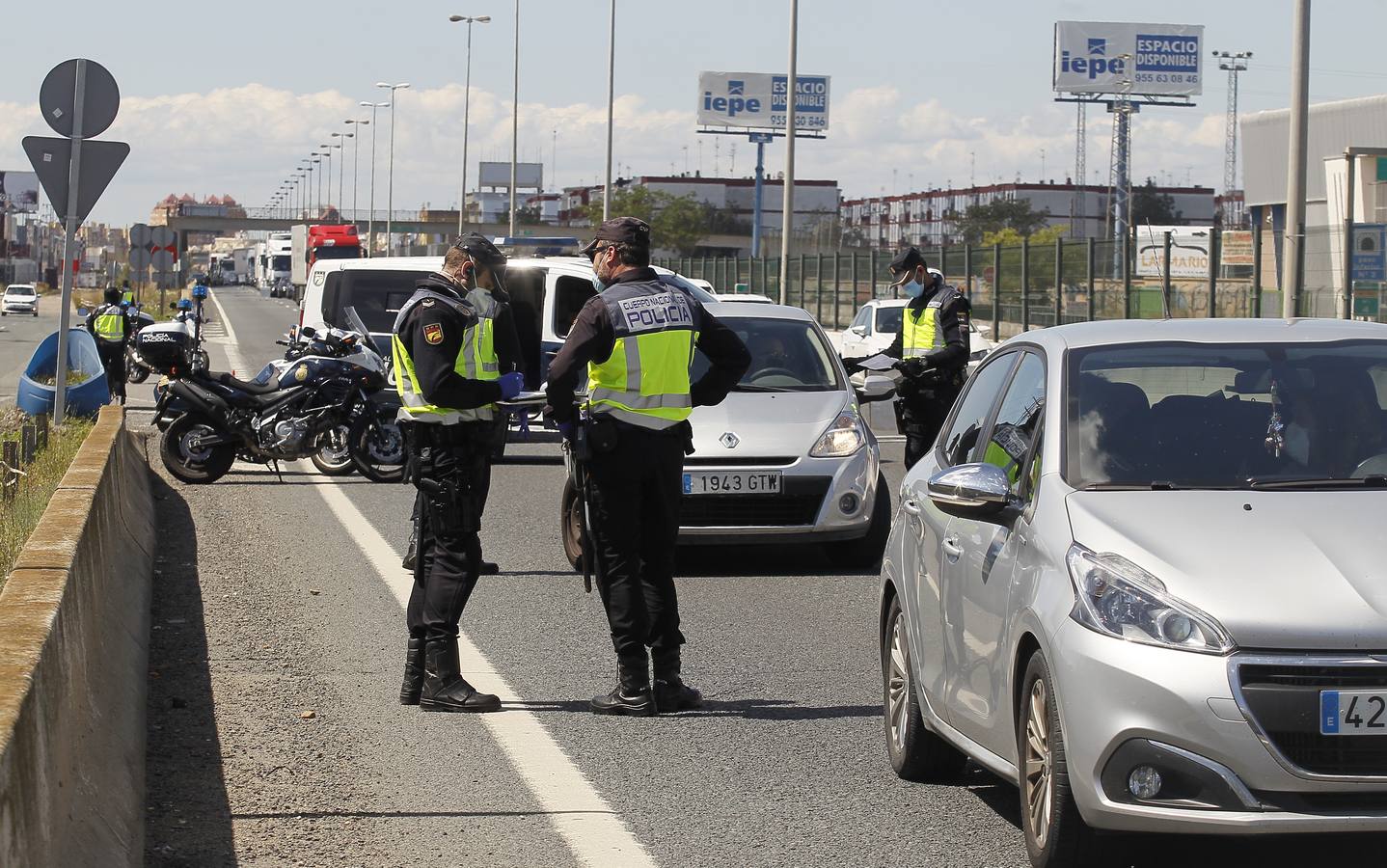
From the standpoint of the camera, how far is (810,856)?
5.41 meters

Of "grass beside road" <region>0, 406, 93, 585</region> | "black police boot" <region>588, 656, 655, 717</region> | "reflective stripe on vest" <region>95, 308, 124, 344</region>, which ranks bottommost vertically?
"black police boot" <region>588, 656, 655, 717</region>

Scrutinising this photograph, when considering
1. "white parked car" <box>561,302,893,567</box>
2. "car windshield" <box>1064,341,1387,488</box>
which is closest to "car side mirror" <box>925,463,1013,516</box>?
"car windshield" <box>1064,341,1387,488</box>

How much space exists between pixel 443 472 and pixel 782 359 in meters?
5.41

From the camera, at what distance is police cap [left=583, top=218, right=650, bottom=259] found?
24.9ft

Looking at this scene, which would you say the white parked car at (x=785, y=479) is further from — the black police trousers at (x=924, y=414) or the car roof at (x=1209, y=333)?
the car roof at (x=1209, y=333)

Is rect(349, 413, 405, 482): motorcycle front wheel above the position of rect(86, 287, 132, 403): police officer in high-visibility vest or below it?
below

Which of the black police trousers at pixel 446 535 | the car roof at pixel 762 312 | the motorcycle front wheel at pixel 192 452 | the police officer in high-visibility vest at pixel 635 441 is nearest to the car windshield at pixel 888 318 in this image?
the motorcycle front wheel at pixel 192 452

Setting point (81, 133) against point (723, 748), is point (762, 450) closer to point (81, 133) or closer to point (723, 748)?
point (723, 748)

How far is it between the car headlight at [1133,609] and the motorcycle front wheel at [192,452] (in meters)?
12.9

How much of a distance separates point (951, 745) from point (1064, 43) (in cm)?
10037

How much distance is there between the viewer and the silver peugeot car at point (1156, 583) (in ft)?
14.4

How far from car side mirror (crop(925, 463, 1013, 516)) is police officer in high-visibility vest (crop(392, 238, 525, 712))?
2.56 m

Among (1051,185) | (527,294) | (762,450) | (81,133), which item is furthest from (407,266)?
(1051,185)

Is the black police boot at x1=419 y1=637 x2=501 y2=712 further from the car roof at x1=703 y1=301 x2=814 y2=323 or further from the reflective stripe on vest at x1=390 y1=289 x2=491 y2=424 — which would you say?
the car roof at x1=703 y1=301 x2=814 y2=323
